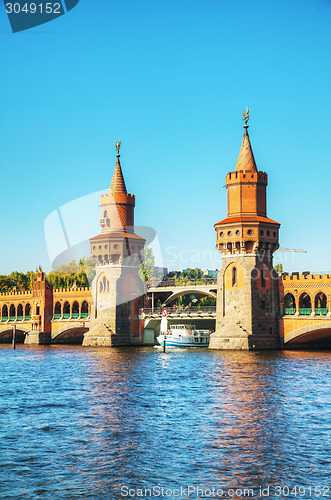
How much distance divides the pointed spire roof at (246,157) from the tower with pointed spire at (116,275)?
64.4 feet

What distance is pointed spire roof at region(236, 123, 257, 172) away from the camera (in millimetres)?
74938

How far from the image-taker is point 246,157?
7544 centimetres

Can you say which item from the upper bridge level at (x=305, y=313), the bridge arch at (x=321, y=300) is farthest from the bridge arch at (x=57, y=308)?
the upper bridge level at (x=305, y=313)

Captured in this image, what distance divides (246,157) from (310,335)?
70.8 feet

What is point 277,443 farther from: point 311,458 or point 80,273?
point 80,273

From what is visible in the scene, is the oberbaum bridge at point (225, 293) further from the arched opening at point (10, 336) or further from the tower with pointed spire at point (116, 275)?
the arched opening at point (10, 336)

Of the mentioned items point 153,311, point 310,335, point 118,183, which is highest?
point 118,183

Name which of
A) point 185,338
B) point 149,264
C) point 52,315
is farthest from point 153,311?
point 149,264

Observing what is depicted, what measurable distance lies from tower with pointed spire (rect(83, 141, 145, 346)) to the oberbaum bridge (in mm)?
132

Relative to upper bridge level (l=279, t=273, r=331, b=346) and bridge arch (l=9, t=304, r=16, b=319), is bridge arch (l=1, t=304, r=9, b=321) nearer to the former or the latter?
bridge arch (l=9, t=304, r=16, b=319)

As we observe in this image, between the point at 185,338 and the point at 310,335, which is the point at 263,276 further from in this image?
the point at 185,338

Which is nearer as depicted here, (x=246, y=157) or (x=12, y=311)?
(x=246, y=157)

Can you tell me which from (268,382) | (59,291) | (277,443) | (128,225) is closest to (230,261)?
(128,225)

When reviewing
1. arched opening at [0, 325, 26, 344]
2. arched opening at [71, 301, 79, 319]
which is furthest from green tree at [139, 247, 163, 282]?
arched opening at [0, 325, 26, 344]
